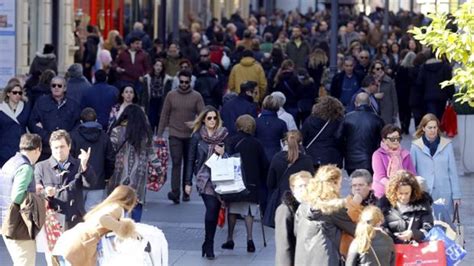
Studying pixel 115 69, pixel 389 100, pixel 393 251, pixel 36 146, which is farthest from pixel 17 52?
pixel 393 251

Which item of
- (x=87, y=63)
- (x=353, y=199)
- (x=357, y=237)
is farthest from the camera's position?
(x=87, y=63)

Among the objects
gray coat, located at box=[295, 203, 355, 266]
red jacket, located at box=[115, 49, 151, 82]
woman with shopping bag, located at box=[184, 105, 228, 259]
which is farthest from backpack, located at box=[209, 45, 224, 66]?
gray coat, located at box=[295, 203, 355, 266]

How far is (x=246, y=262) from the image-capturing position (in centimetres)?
1524

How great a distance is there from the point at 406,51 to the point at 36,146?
55.0ft

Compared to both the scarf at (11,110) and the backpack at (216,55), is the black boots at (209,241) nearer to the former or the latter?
the scarf at (11,110)

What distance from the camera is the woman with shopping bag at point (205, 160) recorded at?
15.4 m

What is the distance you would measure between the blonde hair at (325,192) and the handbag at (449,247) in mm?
1062

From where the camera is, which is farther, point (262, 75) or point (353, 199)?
point (262, 75)

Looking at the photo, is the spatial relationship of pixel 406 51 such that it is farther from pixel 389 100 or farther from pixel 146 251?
pixel 146 251

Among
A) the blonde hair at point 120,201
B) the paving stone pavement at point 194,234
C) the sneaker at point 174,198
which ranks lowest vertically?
the paving stone pavement at point 194,234

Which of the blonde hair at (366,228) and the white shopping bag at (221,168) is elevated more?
the blonde hair at (366,228)

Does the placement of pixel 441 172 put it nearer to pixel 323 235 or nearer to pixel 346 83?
pixel 323 235

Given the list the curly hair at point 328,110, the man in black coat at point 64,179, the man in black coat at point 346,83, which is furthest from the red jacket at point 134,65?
the man in black coat at point 64,179

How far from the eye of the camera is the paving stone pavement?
604 inches
